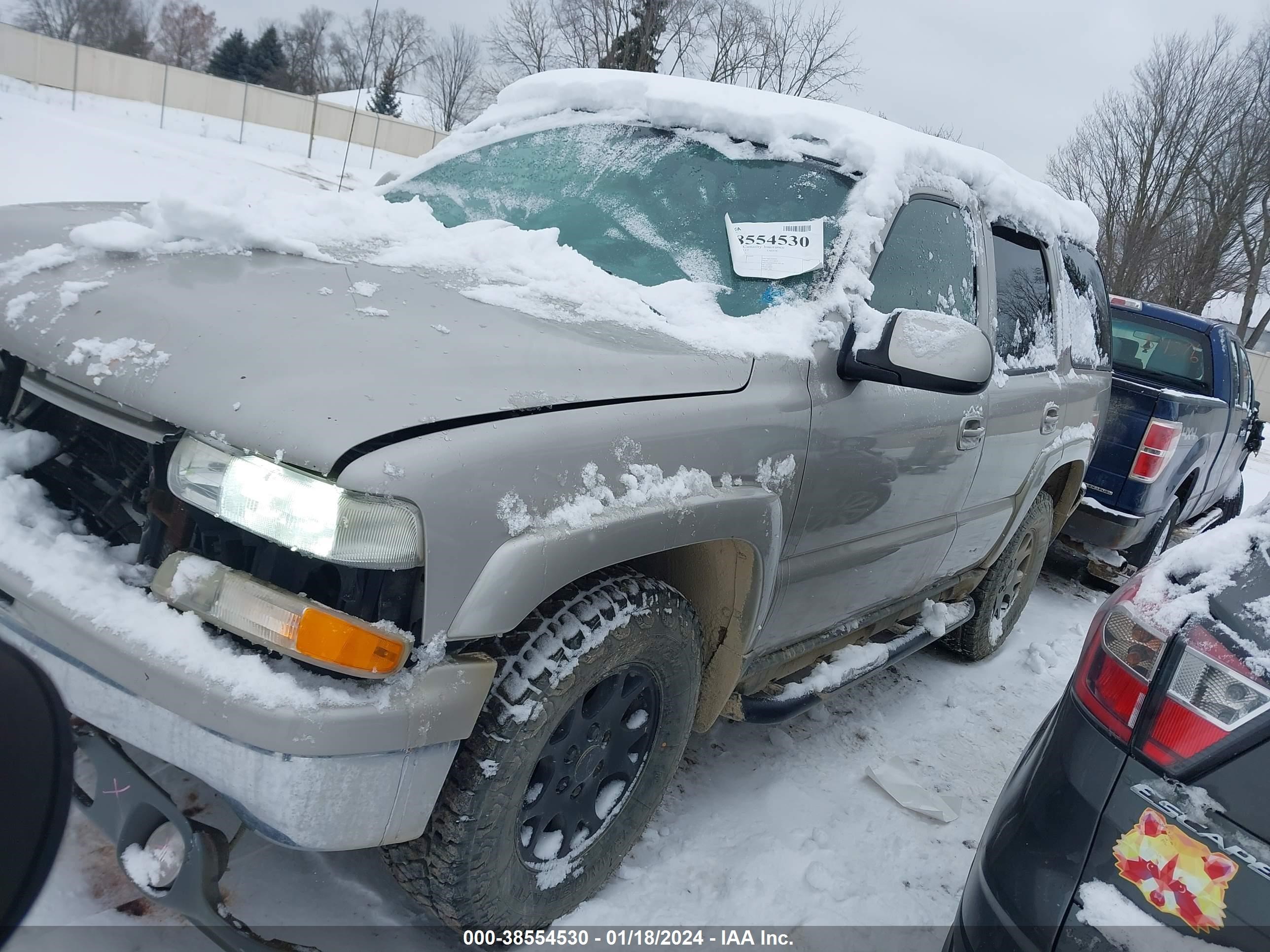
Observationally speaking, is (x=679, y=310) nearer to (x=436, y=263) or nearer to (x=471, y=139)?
(x=436, y=263)

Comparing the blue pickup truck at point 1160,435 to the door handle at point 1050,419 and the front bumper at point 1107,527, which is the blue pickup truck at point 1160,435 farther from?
the door handle at point 1050,419

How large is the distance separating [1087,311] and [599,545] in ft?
11.4

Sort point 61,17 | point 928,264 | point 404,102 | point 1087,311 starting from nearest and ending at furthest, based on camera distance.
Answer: point 928,264 < point 1087,311 < point 61,17 < point 404,102

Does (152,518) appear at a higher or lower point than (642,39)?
lower

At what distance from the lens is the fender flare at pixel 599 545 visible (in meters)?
1.53

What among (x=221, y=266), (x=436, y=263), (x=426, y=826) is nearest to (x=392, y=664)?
(x=426, y=826)

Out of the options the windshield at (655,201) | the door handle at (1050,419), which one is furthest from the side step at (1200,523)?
the windshield at (655,201)

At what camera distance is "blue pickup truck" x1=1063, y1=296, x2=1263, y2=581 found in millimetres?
5082

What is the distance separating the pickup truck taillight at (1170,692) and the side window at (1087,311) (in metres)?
2.65

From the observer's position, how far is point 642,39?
106 feet

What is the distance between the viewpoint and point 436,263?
221cm

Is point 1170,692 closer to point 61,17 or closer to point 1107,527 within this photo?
point 1107,527

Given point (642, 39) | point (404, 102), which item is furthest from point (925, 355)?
point (404, 102)

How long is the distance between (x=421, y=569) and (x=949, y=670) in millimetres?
3534
